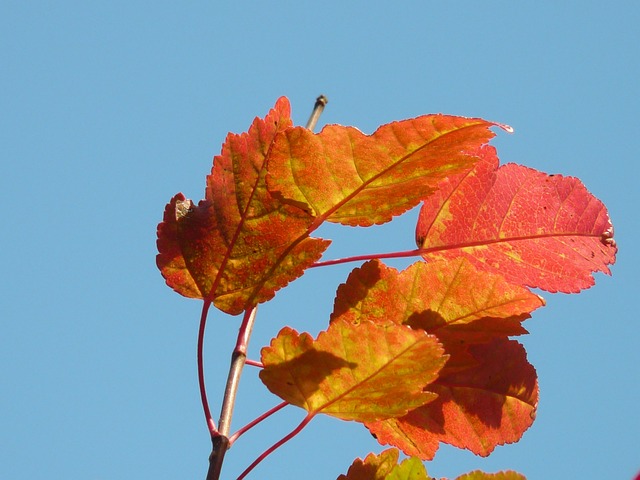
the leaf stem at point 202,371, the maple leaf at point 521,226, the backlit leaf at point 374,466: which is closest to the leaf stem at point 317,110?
the maple leaf at point 521,226

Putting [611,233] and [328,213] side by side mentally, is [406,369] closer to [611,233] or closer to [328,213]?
[328,213]

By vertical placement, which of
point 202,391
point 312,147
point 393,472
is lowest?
point 393,472

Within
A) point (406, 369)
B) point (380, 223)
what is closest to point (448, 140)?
point (380, 223)

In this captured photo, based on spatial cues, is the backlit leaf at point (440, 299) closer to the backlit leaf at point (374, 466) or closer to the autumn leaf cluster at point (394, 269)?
the autumn leaf cluster at point (394, 269)

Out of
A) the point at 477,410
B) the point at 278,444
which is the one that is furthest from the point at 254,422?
the point at 477,410

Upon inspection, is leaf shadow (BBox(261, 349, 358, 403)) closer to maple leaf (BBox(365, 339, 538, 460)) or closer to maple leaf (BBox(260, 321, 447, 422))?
maple leaf (BBox(260, 321, 447, 422))
